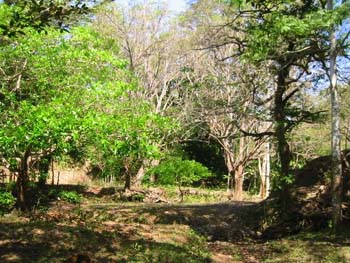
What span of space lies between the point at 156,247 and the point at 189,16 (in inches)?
757

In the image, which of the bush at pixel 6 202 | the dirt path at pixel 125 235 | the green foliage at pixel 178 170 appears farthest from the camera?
the green foliage at pixel 178 170

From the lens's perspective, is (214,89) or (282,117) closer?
(282,117)

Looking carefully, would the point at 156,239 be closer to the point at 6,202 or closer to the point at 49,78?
the point at 6,202

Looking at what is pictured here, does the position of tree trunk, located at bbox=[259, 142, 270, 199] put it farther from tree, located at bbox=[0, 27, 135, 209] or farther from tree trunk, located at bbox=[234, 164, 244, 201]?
tree, located at bbox=[0, 27, 135, 209]

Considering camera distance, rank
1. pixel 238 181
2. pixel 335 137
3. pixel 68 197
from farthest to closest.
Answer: pixel 238 181 → pixel 68 197 → pixel 335 137

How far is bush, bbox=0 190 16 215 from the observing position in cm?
1090

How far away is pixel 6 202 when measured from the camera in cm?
1093

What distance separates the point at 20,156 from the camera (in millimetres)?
11484

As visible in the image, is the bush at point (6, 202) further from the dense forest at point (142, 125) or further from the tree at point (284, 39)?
the tree at point (284, 39)

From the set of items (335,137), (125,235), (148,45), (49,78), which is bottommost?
(125,235)

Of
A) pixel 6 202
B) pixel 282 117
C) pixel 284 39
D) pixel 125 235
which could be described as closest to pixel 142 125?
pixel 125 235

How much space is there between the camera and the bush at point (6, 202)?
10.9 m

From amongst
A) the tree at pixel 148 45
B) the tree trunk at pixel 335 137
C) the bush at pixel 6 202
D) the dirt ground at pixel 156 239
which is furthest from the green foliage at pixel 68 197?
the tree trunk at pixel 335 137

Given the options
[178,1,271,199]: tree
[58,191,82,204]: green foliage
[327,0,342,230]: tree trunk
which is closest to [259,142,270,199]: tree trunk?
[178,1,271,199]: tree
